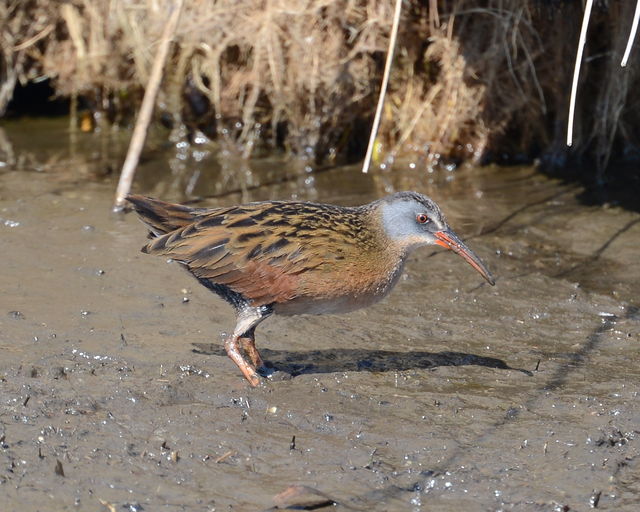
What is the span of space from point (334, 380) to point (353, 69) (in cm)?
409

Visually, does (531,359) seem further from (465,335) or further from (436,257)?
(436,257)

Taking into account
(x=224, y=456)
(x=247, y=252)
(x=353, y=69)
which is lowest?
(x=224, y=456)

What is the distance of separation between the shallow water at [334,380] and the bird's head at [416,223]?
2.25 feet

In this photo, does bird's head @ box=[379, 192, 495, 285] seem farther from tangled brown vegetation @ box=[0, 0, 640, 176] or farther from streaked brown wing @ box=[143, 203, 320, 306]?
tangled brown vegetation @ box=[0, 0, 640, 176]

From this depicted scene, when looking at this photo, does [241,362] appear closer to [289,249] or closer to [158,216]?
[289,249]

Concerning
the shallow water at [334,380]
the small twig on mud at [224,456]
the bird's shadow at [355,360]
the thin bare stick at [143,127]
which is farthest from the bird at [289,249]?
the thin bare stick at [143,127]

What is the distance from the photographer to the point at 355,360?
18.5 feet

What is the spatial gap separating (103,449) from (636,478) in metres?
2.34

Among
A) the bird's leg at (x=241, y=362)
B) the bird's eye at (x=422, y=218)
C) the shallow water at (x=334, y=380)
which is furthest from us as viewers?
the bird's eye at (x=422, y=218)

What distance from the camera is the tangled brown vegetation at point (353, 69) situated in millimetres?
8547

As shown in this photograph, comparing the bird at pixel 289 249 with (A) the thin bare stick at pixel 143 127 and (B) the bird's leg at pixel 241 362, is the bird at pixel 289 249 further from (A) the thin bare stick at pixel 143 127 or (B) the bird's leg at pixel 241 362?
(A) the thin bare stick at pixel 143 127

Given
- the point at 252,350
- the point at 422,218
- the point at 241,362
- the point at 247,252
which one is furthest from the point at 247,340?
the point at 422,218

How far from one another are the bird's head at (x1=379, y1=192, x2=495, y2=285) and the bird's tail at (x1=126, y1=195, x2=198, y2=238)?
105 centimetres

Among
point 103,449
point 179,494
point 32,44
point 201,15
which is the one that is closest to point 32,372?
point 103,449
